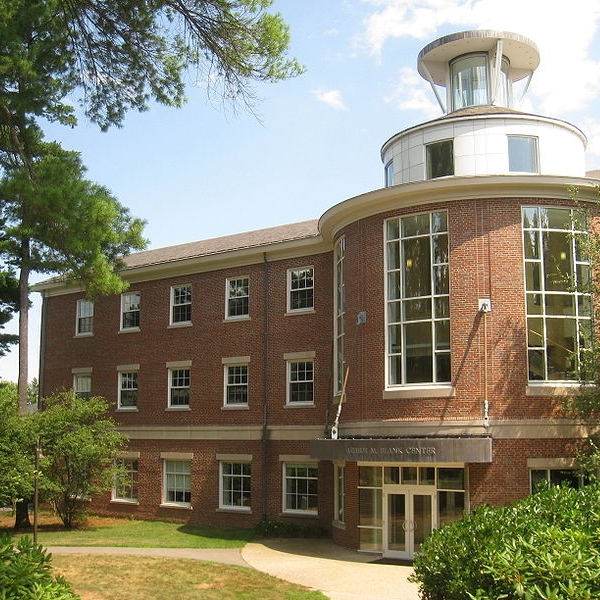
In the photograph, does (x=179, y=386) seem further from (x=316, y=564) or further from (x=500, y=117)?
(x=500, y=117)

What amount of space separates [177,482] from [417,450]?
43.8ft

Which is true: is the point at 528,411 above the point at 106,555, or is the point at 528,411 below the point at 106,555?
above

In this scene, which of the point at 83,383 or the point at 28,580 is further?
the point at 83,383

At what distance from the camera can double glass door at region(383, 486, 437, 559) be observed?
72.2ft

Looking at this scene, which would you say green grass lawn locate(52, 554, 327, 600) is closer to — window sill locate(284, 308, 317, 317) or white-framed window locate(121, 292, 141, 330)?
window sill locate(284, 308, 317, 317)

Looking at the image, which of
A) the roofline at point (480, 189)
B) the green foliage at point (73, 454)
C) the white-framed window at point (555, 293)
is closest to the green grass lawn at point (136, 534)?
the green foliage at point (73, 454)

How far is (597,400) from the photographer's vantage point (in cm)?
2031

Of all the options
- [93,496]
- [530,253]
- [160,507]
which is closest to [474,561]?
[530,253]

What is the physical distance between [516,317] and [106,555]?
1251 centimetres

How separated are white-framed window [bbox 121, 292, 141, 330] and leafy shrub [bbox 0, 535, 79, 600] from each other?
970 inches

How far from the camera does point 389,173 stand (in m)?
27.2

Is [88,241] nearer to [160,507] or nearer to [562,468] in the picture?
[562,468]

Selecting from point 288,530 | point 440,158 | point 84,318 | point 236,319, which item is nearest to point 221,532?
point 288,530

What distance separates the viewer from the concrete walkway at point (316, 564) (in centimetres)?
1803
